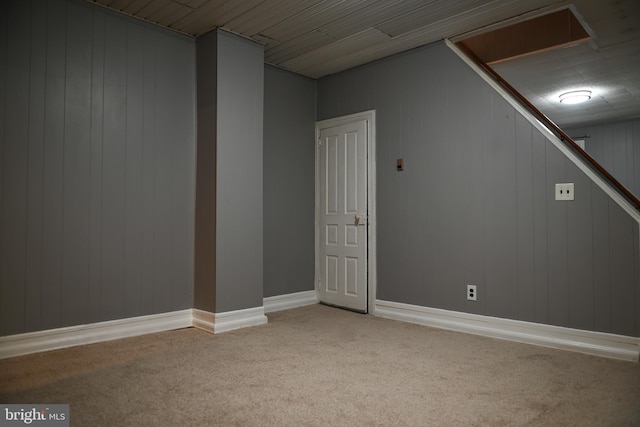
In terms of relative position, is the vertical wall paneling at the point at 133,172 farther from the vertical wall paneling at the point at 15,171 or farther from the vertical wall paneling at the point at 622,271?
the vertical wall paneling at the point at 622,271

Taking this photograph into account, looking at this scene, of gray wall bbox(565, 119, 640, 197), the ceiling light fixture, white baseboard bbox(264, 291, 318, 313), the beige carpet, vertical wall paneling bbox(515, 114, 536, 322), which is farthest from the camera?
gray wall bbox(565, 119, 640, 197)

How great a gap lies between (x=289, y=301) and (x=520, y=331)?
7.40ft

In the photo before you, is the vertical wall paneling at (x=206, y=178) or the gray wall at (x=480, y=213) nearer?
the gray wall at (x=480, y=213)

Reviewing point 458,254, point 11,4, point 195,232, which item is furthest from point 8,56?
point 458,254

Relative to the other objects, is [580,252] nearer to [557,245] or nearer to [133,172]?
[557,245]

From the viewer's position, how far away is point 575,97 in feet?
18.3

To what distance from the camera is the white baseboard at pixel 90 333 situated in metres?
2.94

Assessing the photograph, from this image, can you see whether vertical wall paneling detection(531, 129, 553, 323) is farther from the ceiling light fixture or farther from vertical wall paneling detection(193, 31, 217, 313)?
the ceiling light fixture

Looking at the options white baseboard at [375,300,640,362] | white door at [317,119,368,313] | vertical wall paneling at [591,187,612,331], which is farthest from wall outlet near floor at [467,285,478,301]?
white door at [317,119,368,313]

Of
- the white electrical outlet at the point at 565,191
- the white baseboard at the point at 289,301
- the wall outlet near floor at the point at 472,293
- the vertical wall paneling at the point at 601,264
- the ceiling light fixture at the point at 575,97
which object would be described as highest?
the ceiling light fixture at the point at 575,97

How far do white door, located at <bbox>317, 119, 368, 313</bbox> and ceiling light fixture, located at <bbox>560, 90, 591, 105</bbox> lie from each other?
2.89 metres

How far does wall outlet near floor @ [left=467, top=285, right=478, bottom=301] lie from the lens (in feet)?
12.2

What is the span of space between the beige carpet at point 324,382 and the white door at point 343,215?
1.11 metres

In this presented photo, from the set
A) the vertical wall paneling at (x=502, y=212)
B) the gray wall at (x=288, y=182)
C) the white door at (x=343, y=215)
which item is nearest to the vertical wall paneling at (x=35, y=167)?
the gray wall at (x=288, y=182)
